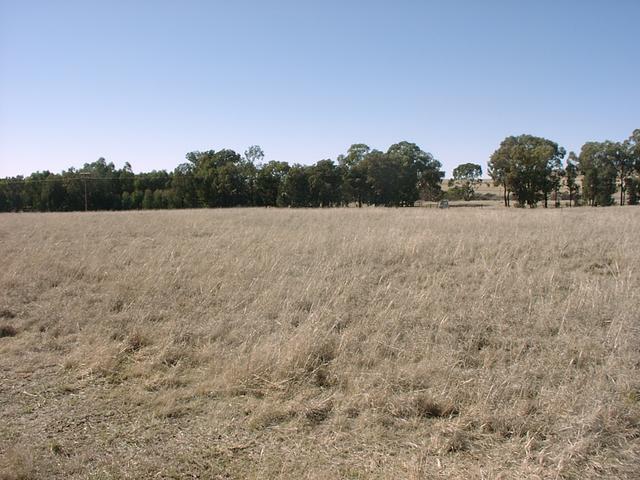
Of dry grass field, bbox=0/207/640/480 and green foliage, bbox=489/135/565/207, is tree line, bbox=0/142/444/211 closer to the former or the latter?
green foliage, bbox=489/135/565/207

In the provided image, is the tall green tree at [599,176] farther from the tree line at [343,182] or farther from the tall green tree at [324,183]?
the tall green tree at [324,183]

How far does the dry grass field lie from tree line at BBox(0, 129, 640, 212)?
47.5 meters

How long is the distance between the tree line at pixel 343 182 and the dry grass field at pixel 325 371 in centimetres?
4745

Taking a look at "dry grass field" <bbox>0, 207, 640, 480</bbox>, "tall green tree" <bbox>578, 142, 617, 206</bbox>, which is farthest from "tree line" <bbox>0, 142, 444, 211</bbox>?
"dry grass field" <bbox>0, 207, 640, 480</bbox>

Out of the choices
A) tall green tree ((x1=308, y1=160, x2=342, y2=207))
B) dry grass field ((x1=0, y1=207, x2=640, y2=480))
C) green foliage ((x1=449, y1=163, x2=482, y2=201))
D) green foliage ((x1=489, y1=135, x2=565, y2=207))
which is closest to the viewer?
dry grass field ((x1=0, y1=207, x2=640, y2=480))

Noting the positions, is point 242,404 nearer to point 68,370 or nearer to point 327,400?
point 327,400

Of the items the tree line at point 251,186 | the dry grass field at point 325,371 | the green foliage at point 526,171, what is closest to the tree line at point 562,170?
the green foliage at point 526,171

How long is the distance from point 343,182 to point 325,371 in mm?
54602

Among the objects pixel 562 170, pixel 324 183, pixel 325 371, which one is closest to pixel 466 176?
pixel 562 170

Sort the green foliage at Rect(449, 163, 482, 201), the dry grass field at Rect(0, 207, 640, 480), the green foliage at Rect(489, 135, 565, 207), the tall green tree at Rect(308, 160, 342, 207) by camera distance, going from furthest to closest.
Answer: the green foliage at Rect(449, 163, 482, 201) → the tall green tree at Rect(308, 160, 342, 207) → the green foliage at Rect(489, 135, 565, 207) → the dry grass field at Rect(0, 207, 640, 480)

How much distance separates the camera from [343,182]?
5747 cm

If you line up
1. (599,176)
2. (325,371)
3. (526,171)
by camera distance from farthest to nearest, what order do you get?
(599,176) < (526,171) < (325,371)

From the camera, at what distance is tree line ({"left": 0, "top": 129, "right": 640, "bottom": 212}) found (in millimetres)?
51750

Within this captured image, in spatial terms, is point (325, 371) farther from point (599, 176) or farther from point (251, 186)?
point (599, 176)
